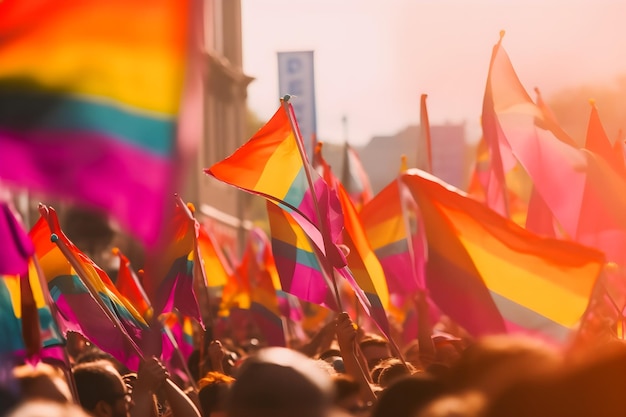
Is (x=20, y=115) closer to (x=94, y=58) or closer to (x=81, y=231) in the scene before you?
(x=94, y=58)

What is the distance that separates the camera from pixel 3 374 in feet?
17.5

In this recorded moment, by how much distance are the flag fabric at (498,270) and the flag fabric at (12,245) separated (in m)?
3.13

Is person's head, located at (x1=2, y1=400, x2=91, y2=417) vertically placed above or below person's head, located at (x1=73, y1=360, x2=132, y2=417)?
above

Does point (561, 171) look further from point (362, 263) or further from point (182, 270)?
point (182, 270)

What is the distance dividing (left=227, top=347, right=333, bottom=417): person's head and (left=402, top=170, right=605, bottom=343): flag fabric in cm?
415

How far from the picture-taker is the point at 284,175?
9797mm

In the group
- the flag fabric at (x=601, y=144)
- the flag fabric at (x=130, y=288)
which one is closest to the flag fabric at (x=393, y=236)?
the flag fabric at (x=601, y=144)

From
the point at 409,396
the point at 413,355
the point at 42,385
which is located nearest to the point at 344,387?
the point at 409,396

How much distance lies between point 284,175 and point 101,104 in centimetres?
419

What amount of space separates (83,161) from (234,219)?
146ft

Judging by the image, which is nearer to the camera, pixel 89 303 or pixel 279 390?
pixel 279 390

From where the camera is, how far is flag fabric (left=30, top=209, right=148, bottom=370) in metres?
8.53

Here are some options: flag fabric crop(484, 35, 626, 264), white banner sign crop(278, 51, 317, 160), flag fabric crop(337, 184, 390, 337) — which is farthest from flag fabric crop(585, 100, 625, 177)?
white banner sign crop(278, 51, 317, 160)

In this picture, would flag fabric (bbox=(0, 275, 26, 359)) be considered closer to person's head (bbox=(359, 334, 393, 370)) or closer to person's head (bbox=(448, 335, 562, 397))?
person's head (bbox=(448, 335, 562, 397))
